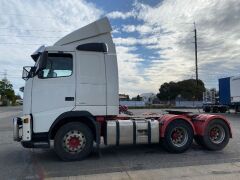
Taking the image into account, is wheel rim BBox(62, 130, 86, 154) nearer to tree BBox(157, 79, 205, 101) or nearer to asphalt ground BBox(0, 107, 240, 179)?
asphalt ground BBox(0, 107, 240, 179)

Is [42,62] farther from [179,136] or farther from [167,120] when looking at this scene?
[179,136]

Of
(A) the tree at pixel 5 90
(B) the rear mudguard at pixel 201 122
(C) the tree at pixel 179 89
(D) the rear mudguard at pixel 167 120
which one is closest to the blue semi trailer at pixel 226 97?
(B) the rear mudguard at pixel 201 122

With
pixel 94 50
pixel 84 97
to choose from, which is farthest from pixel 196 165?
pixel 94 50

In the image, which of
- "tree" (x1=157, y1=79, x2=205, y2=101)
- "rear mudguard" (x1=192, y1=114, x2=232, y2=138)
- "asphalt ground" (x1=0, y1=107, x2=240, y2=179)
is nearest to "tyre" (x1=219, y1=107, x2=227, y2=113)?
"asphalt ground" (x1=0, y1=107, x2=240, y2=179)

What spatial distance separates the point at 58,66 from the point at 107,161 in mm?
2811

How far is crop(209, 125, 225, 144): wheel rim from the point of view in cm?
1054

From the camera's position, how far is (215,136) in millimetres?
10594

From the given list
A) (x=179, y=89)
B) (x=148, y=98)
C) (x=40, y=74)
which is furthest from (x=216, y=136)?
(x=179, y=89)

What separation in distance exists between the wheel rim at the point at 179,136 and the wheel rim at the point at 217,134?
952mm

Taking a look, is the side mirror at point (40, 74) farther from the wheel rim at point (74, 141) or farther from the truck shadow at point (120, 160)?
the truck shadow at point (120, 160)

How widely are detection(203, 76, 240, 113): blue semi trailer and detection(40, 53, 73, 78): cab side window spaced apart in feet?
88.0

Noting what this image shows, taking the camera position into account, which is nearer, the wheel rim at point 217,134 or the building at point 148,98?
Result: the wheel rim at point 217,134

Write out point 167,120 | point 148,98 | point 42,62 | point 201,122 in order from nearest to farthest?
1. point 42,62
2. point 167,120
3. point 201,122
4. point 148,98

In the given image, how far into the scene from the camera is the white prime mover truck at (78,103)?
8.76m
